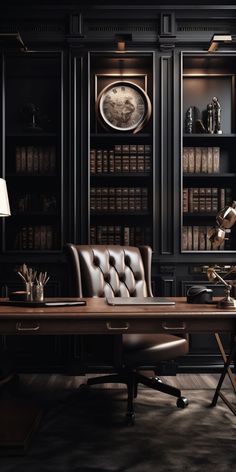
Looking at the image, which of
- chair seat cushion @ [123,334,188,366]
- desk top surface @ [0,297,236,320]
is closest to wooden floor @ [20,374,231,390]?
chair seat cushion @ [123,334,188,366]

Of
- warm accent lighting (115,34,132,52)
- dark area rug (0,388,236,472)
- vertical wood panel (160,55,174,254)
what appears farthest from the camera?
vertical wood panel (160,55,174,254)

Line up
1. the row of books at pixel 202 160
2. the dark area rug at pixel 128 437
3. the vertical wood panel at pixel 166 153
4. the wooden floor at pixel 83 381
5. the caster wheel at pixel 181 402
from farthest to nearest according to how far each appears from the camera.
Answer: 1. the row of books at pixel 202 160
2. the vertical wood panel at pixel 166 153
3. the wooden floor at pixel 83 381
4. the caster wheel at pixel 181 402
5. the dark area rug at pixel 128 437

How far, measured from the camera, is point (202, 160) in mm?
4137

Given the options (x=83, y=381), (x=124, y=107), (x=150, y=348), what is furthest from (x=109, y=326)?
(x=124, y=107)

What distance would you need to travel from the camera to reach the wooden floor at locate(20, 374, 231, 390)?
3.58m

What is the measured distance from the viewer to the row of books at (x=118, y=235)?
4.12m

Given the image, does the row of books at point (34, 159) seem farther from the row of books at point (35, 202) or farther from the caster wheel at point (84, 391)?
the caster wheel at point (84, 391)

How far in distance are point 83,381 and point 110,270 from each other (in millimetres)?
1003

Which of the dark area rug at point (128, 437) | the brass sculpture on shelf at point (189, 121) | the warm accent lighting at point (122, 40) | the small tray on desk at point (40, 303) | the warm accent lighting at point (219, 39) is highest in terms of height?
the warm accent lighting at point (122, 40)

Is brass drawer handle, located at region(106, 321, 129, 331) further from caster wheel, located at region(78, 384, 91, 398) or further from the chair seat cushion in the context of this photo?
caster wheel, located at region(78, 384, 91, 398)

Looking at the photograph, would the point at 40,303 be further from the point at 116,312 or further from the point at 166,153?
the point at 166,153

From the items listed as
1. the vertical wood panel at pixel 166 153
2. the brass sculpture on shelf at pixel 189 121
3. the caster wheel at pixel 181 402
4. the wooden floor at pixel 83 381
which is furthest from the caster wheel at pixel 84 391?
the brass sculpture on shelf at pixel 189 121

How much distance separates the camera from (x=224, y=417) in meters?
2.87

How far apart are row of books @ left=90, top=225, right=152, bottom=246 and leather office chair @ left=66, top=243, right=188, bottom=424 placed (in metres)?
0.78
